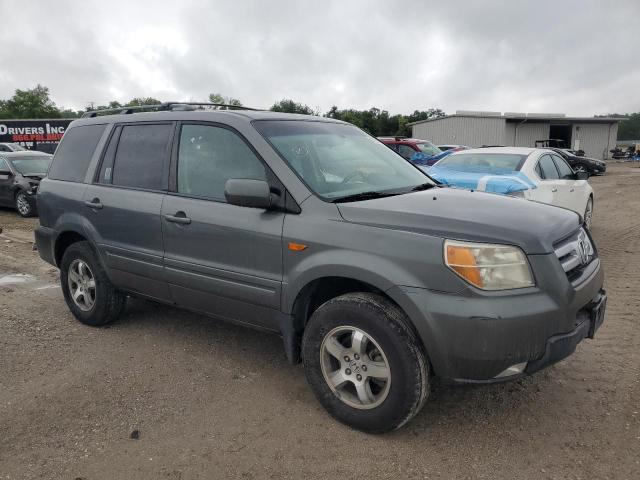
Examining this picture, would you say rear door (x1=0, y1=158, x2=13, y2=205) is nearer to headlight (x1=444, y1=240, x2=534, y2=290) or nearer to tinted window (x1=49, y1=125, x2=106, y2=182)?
tinted window (x1=49, y1=125, x2=106, y2=182)

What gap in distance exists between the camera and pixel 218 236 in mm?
3621

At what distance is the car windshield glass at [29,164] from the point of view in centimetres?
1266

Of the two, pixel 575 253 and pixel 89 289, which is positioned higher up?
pixel 575 253

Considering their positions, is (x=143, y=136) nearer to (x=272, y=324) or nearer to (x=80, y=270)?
(x=80, y=270)

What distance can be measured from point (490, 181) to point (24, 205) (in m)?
10.3

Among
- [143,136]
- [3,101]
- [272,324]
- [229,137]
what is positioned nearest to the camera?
[272,324]

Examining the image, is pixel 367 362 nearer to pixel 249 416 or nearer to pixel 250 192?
pixel 249 416

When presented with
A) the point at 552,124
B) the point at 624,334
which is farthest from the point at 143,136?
the point at 552,124

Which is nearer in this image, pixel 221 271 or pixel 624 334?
pixel 221 271

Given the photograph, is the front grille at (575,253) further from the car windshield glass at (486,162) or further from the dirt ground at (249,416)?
the car windshield glass at (486,162)

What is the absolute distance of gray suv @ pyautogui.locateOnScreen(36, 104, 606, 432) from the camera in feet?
9.03

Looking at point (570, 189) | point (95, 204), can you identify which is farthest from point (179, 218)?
point (570, 189)

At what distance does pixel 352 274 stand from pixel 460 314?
636 millimetres

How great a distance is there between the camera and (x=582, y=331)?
2.98 m
